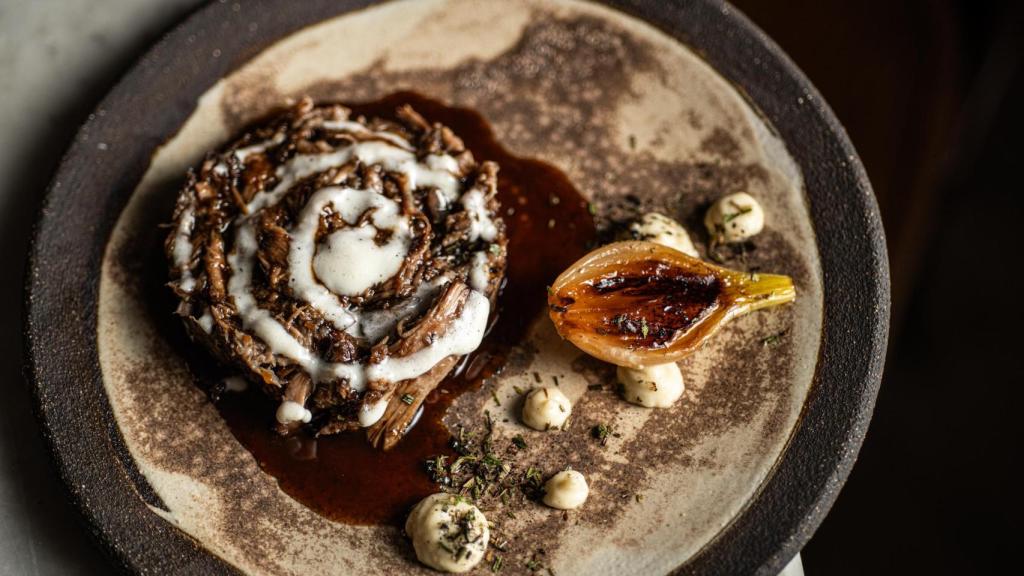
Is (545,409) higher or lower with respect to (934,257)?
higher

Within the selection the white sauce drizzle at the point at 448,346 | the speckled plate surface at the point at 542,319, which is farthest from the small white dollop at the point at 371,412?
the speckled plate surface at the point at 542,319

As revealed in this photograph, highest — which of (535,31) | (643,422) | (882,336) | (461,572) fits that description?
(535,31)

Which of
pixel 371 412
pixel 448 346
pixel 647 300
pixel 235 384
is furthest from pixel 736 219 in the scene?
pixel 235 384

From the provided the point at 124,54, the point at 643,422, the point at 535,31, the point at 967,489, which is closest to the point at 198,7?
the point at 124,54

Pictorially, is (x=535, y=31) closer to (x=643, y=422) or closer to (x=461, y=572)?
(x=643, y=422)

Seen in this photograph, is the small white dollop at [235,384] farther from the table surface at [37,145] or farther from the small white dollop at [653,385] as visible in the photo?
the small white dollop at [653,385]

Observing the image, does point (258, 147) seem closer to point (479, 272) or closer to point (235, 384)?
point (235, 384)

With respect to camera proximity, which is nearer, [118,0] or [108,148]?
[108,148]
